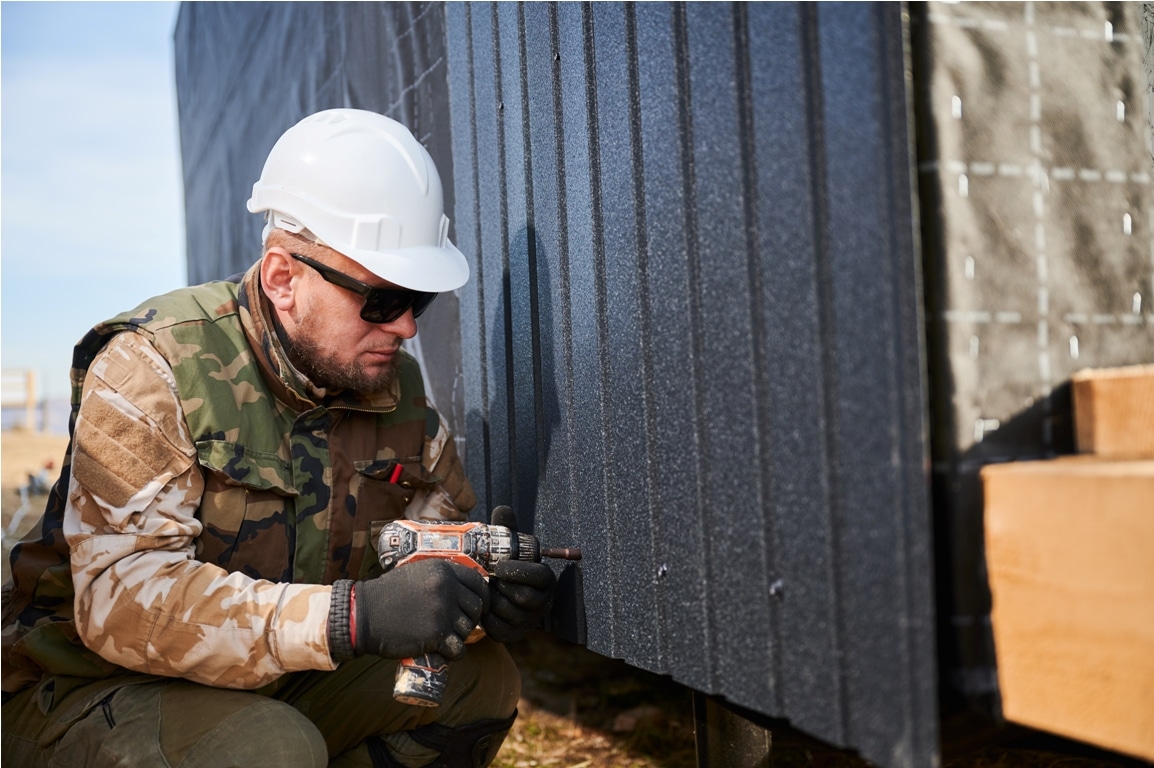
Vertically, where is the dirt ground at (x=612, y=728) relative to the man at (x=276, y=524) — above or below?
below

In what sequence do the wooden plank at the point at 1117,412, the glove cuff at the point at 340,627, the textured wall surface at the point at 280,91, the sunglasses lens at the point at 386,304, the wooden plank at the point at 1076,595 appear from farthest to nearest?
the textured wall surface at the point at 280,91 < the sunglasses lens at the point at 386,304 < the glove cuff at the point at 340,627 < the wooden plank at the point at 1117,412 < the wooden plank at the point at 1076,595

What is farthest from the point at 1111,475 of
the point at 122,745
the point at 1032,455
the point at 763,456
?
the point at 122,745

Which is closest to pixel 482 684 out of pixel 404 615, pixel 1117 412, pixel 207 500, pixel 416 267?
pixel 404 615

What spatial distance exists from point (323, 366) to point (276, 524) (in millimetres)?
484

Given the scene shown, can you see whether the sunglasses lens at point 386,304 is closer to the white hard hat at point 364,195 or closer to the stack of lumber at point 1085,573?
the white hard hat at point 364,195

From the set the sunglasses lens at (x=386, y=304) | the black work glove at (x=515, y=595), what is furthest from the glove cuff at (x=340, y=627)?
the sunglasses lens at (x=386, y=304)

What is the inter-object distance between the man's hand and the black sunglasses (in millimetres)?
755

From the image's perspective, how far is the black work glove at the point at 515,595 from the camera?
266cm

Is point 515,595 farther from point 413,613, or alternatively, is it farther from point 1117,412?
point 1117,412

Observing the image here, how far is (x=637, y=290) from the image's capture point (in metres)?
2.34

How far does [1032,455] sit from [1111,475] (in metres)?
0.25

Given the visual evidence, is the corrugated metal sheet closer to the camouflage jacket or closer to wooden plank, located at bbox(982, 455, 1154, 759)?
wooden plank, located at bbox(982, 455, 1154, 759)

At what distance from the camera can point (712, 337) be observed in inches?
80.4

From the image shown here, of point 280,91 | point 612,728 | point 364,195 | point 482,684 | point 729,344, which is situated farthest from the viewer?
point 280,91
